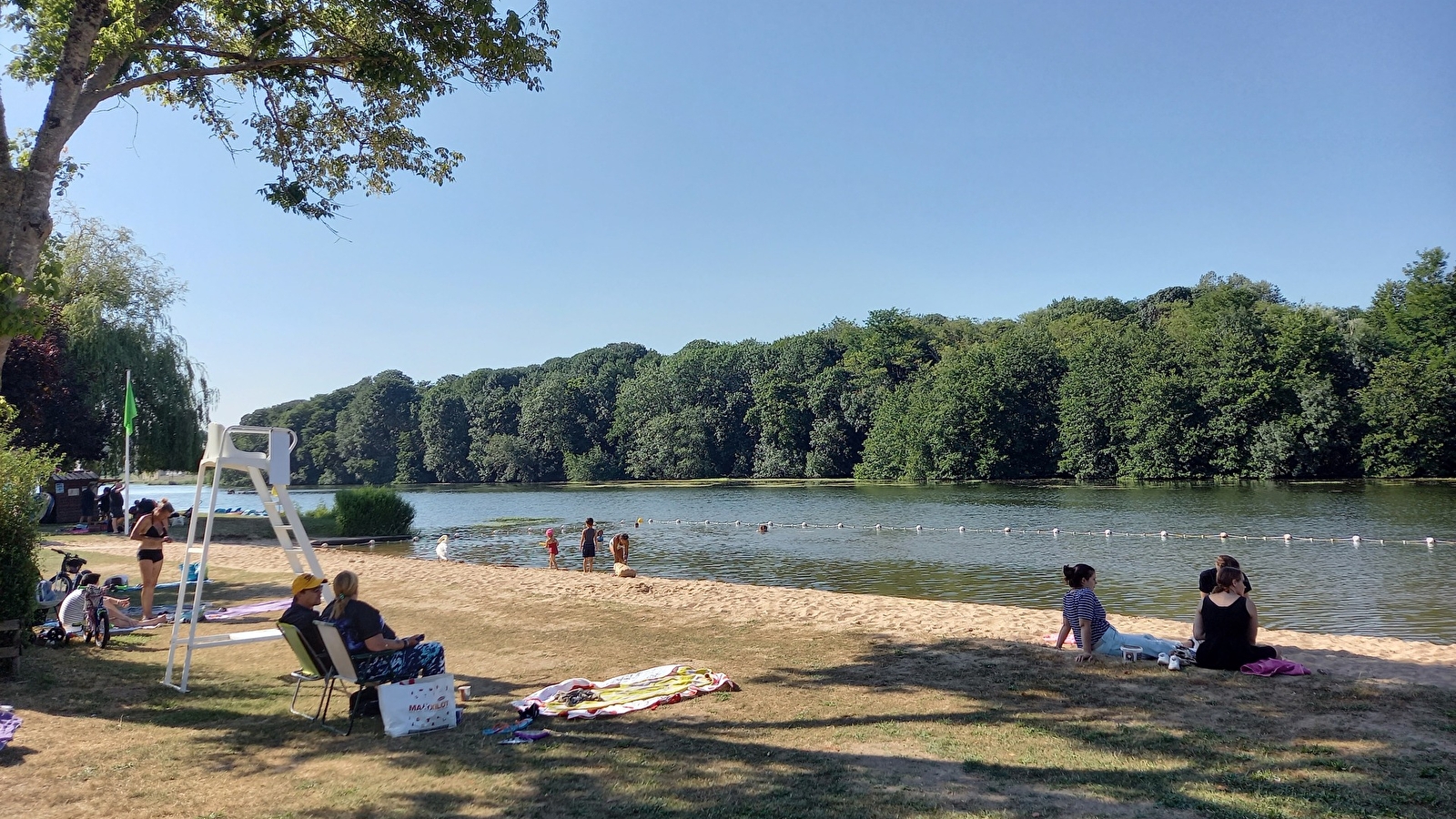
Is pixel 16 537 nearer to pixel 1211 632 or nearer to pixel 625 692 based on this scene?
pixel 625 692

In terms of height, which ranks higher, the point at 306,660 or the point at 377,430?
the point at 377,430

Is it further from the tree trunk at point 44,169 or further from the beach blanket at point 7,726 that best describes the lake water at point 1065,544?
the tree trunk at point 44,169

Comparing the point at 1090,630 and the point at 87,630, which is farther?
the point at 87,630

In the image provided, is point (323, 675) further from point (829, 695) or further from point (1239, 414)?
point (1239, 414)

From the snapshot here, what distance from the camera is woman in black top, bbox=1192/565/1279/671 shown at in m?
8.18

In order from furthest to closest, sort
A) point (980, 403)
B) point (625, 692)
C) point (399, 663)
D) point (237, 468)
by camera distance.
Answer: point (980, 403)
point (625, 692)
point (237, 468)
point (399, 663)

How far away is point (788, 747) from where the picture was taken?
6031 mm

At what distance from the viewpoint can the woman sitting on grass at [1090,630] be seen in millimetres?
8758

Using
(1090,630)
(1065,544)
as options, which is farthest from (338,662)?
(1065,544)

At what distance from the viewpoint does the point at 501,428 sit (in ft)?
344

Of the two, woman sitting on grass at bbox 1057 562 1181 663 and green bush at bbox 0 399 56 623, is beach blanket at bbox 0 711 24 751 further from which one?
woman sitting on grass at bbox 1057 562 1181 663

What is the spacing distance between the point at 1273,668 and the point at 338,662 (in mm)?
8084

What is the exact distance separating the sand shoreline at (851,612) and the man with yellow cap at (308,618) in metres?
5.79

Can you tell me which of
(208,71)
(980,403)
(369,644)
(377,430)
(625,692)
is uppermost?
(208,71)
